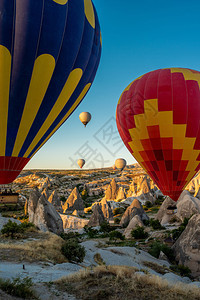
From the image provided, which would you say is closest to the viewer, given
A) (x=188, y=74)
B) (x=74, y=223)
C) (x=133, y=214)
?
(x=188, y=74)

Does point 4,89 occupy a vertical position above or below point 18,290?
above

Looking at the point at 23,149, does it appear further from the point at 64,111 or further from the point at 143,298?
the point at 143,298

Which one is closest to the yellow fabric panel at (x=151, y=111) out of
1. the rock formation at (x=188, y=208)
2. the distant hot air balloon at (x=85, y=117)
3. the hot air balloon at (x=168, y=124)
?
the hot air balloon at (x=168, y=124)

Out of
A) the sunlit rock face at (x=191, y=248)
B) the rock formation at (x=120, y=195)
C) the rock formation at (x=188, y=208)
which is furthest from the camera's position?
the rock formation at (x=120, y=195)

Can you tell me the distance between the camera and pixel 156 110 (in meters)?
17.6

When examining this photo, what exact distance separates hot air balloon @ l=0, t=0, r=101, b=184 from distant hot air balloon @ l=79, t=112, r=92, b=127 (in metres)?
17.5

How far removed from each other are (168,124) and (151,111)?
1649mm

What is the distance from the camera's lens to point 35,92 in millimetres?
10969

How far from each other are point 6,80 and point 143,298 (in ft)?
32.3

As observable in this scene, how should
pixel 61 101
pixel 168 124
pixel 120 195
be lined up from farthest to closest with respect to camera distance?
1. pixel 120 195
2. pixel 168 124
3. pixel 61 101

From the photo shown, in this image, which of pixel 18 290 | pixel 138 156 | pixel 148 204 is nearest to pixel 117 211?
pixel 148 204

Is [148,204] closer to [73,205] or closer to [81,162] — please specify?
[73,205]

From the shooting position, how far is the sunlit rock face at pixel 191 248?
47.7 ft

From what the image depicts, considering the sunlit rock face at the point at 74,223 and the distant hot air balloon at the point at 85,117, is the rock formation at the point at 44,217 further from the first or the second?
the sunlit rock face at the point at 74,223
